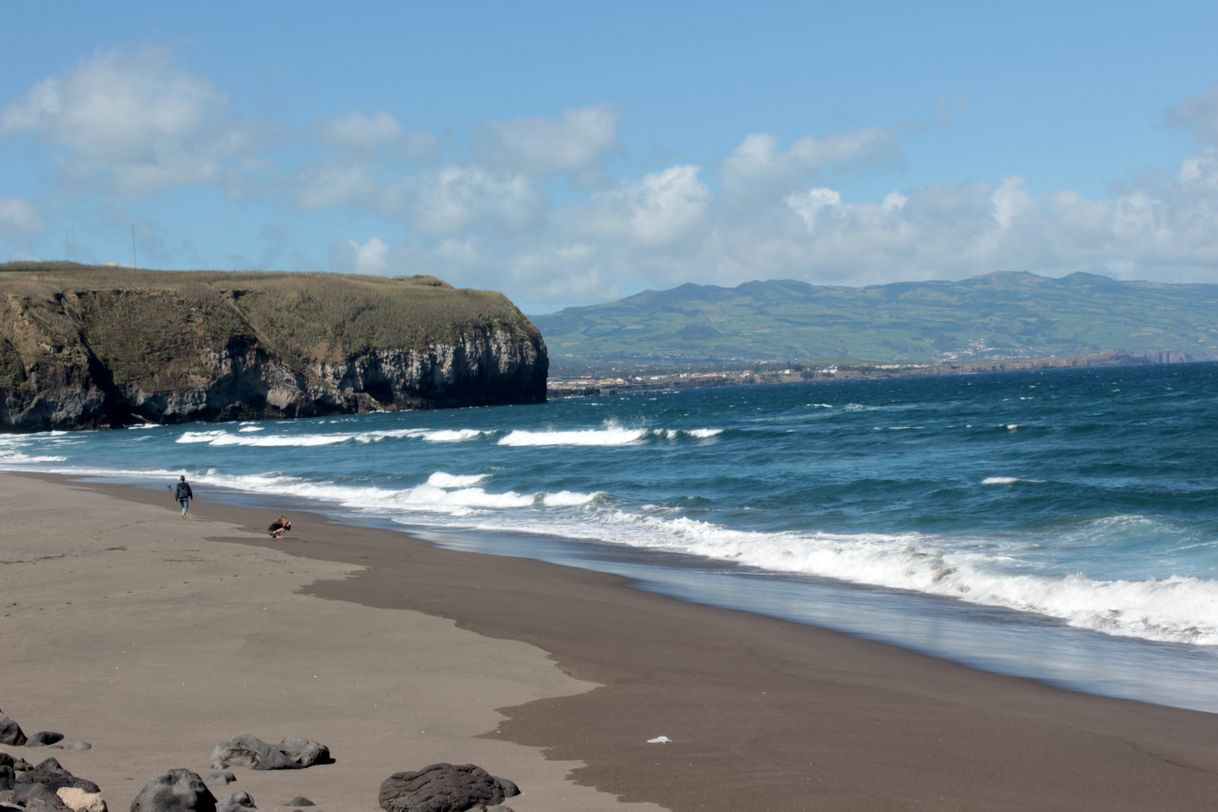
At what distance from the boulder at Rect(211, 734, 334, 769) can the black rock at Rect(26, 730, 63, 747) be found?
1.13 m

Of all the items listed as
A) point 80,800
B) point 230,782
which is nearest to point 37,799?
point 80,800

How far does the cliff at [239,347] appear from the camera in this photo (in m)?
105

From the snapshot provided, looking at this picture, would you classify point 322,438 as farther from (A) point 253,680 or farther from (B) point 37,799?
(B) point 37,799

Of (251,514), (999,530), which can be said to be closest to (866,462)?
(999,530)

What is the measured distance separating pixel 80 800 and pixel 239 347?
388ft

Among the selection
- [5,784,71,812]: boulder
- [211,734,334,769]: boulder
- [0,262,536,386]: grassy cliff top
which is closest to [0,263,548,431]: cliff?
[0,262,536,386]: grassy cliff top

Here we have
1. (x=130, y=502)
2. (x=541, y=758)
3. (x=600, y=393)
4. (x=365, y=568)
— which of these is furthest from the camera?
(x=600, y=393)

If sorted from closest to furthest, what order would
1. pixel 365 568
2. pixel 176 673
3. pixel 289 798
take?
1. pixel 289 798
2. pixel 176 673
3. pixel 365 568

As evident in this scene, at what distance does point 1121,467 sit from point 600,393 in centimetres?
14690

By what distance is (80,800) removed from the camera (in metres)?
5.77

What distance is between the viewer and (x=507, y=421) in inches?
3310

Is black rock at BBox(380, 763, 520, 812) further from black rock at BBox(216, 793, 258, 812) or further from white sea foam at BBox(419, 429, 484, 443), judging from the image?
white sea foam at BBox(419, 429, 484, 443)

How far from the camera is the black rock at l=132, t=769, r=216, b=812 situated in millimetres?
5773

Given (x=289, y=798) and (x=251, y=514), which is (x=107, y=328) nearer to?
(x=251, y=514)
